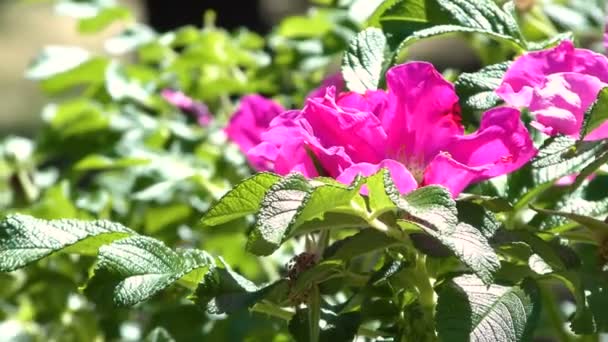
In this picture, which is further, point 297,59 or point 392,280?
point 297,59

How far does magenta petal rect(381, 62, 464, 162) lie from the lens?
2.37 feet

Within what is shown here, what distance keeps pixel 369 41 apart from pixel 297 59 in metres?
0.69

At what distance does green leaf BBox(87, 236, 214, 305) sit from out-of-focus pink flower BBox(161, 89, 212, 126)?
2.73 ft

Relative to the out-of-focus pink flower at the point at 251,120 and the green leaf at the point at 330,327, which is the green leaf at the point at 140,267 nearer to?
the green leaf at the point at 330,327

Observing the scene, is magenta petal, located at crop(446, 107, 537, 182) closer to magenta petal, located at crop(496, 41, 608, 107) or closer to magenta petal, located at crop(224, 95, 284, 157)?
magenta petal, located at crop(496, 41, 608, 107)

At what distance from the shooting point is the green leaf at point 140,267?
0.67 meters

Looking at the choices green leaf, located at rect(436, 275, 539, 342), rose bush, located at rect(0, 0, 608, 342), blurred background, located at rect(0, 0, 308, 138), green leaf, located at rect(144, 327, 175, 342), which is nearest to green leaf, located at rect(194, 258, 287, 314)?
rose bush, located at rect(0, 0, 608, 342)

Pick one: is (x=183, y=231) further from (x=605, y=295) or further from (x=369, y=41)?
(x=605, y=295)

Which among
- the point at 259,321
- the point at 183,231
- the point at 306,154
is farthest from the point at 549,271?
the point at 183,231

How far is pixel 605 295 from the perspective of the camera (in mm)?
708

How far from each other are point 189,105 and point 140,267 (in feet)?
2.90

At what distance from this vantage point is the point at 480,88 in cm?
76

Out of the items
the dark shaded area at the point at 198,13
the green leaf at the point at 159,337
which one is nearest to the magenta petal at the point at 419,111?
the green leaf at the point at 159,337

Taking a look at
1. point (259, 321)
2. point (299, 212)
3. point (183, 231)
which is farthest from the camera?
point (183, 231)
